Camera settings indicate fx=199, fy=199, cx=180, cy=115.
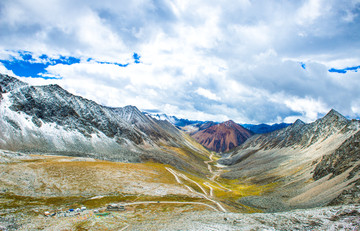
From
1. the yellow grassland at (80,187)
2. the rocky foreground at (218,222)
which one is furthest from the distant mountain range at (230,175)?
the rocky foreground at (218,222)

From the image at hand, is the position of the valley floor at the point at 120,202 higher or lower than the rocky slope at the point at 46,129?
lower

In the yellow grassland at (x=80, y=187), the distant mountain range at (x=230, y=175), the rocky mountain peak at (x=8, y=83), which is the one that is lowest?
the yellow grassland at (x=80, y=187)

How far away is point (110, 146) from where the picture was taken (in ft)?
616

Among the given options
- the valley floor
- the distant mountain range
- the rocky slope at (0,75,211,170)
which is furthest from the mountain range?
the rocky slope at (0,75,211,170)

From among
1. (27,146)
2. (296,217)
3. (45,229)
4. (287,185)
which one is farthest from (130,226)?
(27,146)

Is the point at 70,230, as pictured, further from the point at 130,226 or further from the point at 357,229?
the point at 357,229

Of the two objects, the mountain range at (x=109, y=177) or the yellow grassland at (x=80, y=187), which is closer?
the yellow grassland at (x=80, y=187)

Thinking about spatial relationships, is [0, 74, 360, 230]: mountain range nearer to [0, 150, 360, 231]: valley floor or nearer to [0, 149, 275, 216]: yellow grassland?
[0, 149, 275, 216]: yellow grassland

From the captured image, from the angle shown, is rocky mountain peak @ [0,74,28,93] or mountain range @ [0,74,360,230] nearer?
mountain range @ [0,74,360,230]

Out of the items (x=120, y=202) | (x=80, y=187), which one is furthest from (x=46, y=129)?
(x=120, y=202)

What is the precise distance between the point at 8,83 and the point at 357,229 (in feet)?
783

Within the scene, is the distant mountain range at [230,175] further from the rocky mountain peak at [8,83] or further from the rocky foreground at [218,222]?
the rocky foreground at [218,222]

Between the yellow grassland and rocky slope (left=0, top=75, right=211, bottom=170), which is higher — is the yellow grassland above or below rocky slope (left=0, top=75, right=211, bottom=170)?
below

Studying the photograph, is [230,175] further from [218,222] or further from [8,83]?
[8,83]
